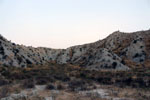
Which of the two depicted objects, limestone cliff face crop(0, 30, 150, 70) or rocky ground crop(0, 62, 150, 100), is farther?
limestone cliff face crop(0, 30, 150, 70)

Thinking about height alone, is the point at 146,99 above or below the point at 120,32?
below

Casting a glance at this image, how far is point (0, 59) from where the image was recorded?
35281 millimetres

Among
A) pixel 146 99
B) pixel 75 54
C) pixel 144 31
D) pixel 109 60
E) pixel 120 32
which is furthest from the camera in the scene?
pixel 120 32

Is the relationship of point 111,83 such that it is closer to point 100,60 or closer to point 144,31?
point 100,60

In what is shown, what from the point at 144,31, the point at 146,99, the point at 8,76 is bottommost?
the point at 146,99

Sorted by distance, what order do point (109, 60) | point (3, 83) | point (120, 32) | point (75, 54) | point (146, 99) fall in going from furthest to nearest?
1. point (120, 32)
2. point (75, 54)
3. point (109, 60)
4. point (3, 83)
5. point (146, 99)

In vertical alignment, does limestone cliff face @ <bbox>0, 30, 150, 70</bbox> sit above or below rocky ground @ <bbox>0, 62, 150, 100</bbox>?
above

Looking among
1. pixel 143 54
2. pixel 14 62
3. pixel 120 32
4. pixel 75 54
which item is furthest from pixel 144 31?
pixel 14 62

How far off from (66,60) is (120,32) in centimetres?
2403

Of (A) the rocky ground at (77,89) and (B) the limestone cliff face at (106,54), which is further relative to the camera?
(B) the limestone cliff face at (106,54)

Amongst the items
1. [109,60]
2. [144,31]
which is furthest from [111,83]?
[144,31]

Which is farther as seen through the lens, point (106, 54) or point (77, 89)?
point (106, 54)

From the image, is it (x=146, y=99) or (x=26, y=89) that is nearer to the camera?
(x=146, y=99)

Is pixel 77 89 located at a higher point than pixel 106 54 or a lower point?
lower
